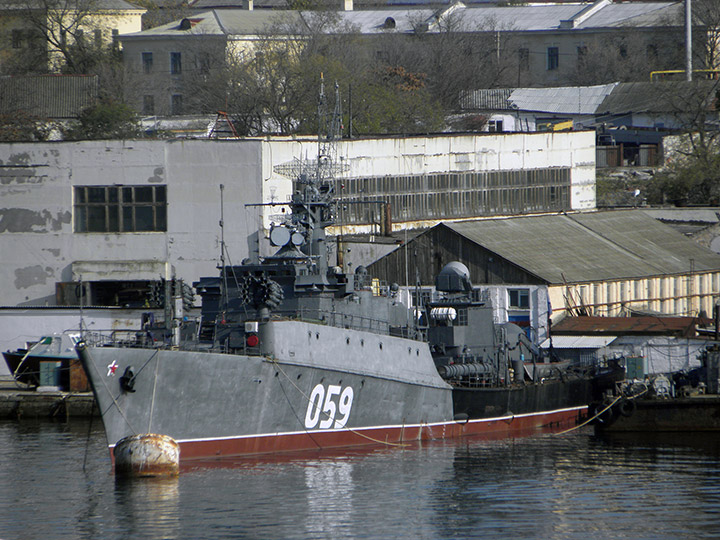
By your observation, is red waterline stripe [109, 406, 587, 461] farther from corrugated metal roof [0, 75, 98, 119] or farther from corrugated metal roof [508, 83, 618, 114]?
corrugated metal roof [508, 83, 618, 114]

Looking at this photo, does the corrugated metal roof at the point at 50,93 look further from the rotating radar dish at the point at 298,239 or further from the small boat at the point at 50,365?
the rotating radar dish at the point at 298,239

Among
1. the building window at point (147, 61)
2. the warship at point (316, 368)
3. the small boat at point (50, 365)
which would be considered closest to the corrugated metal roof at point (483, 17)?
the building window at point (147, 61)

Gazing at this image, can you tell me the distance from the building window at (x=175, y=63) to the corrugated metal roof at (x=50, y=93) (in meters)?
13.1

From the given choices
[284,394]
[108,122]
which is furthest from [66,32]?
[284,394]

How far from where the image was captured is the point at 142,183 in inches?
1866

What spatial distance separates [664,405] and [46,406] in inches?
723

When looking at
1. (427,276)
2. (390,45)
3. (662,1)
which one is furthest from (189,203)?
(662,1)

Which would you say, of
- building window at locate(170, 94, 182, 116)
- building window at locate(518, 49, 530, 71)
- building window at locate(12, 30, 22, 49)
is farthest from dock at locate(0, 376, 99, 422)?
building window at locate(518, 49, 530, 71)

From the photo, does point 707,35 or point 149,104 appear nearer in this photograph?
point 149,104

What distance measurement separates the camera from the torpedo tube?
1111 inches

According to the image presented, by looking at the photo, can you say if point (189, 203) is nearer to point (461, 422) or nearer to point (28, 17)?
point (461, 422)

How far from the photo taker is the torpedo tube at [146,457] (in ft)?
92.6

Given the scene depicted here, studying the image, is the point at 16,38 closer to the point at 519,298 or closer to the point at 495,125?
the point at 495,125

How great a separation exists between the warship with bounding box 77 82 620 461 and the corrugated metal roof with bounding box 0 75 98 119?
4329 centimetres
